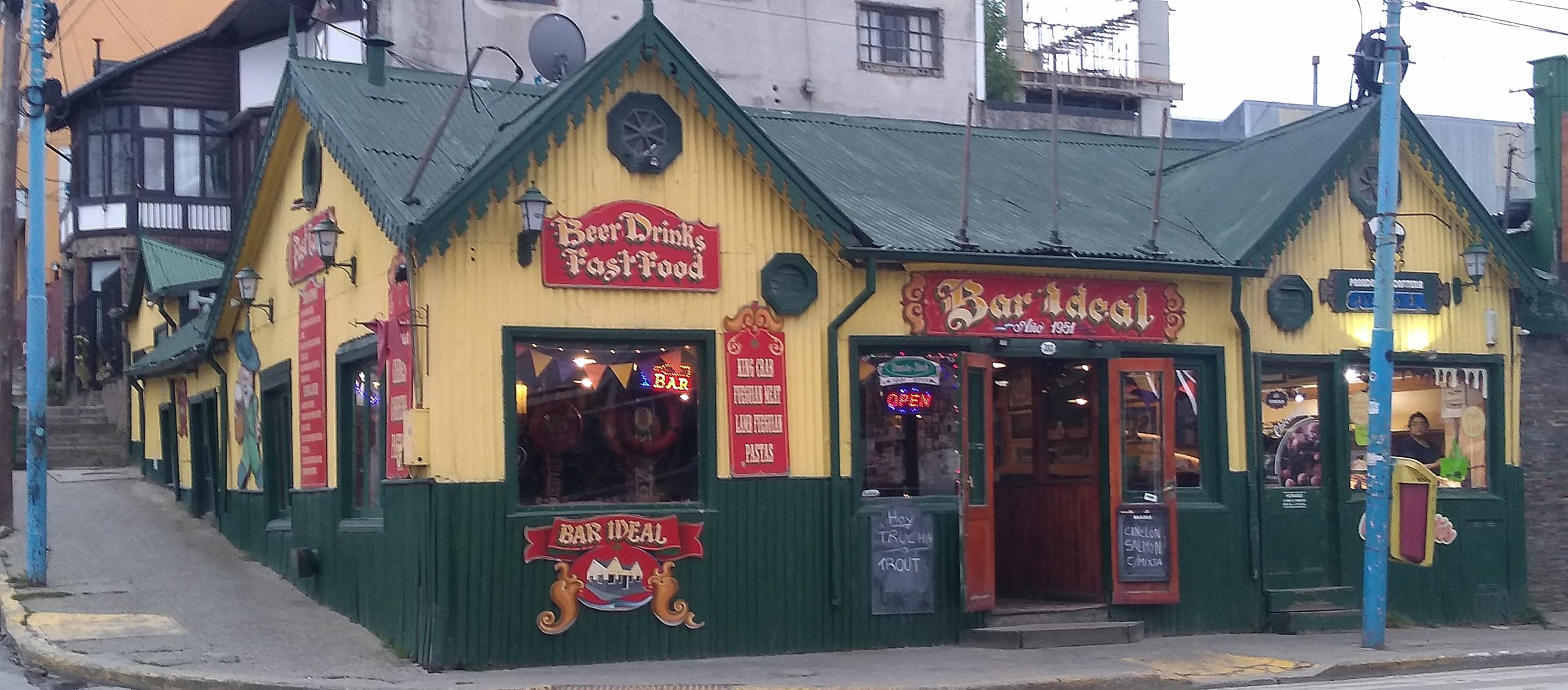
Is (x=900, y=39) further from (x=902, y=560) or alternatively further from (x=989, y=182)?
(x=902, y=560)

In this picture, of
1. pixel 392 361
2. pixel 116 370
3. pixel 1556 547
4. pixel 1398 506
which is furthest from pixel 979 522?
pixel 116 370

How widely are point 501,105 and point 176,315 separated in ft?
36.8

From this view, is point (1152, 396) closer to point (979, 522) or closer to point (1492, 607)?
point (979, 522)

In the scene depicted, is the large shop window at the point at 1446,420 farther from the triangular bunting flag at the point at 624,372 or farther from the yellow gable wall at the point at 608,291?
the triangular bunting flag at the point at 624,372

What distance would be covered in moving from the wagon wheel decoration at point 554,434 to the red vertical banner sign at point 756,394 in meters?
1.27

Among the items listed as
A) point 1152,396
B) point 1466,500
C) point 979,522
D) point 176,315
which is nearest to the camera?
point 979,522

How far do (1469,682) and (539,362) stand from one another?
7.46 metres

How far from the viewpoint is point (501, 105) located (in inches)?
578

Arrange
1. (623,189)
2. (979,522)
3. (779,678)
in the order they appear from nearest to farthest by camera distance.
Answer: (779,678), (623,189), (979,522)

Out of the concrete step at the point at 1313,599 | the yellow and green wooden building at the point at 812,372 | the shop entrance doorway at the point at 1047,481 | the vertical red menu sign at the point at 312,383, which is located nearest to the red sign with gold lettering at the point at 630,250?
the yellow and green wooden building at the point at 812,372

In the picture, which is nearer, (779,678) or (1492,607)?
(779,678)

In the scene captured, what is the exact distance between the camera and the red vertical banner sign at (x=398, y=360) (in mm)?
11703

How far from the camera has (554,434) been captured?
12.2m

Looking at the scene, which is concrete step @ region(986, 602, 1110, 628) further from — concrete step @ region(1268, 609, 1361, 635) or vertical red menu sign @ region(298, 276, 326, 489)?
Answer: vertical red menu sign @ region(298, 276, 326, 489)
